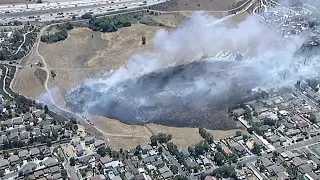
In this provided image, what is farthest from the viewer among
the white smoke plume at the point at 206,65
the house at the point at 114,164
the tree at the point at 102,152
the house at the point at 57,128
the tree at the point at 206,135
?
the white smoke plume at the point at 206,65

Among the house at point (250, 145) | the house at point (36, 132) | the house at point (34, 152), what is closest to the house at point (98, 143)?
the house at point (34, 152)

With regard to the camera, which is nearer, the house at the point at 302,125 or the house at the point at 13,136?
the house at the point at 13,136

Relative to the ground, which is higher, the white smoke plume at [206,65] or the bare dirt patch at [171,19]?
the bare dirt patch at [171,19]

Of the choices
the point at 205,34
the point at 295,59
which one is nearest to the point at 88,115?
the point at 205,34

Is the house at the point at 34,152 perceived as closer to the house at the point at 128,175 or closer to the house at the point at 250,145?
the house at the point at 128,175

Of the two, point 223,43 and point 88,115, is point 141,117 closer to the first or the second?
point 88,115

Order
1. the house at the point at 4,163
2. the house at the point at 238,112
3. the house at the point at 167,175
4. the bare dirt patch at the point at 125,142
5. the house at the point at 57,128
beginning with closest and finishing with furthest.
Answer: the house at the point at 167,175
the house at the point at 4,163
the bare dirt patch at the point at 125,142
the house at the point at 57,128
the house at the point at 238,112

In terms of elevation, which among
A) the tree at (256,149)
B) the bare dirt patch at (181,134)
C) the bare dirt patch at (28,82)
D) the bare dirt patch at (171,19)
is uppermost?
the bare dirt patch at (171,19)

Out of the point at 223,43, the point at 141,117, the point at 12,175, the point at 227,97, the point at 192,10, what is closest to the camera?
the point at 12,175

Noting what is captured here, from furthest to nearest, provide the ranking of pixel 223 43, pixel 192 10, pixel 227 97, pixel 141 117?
1. pixel 192 10
2. pixel 223 43
3. pixel 227 97
4. pixel 141 117
